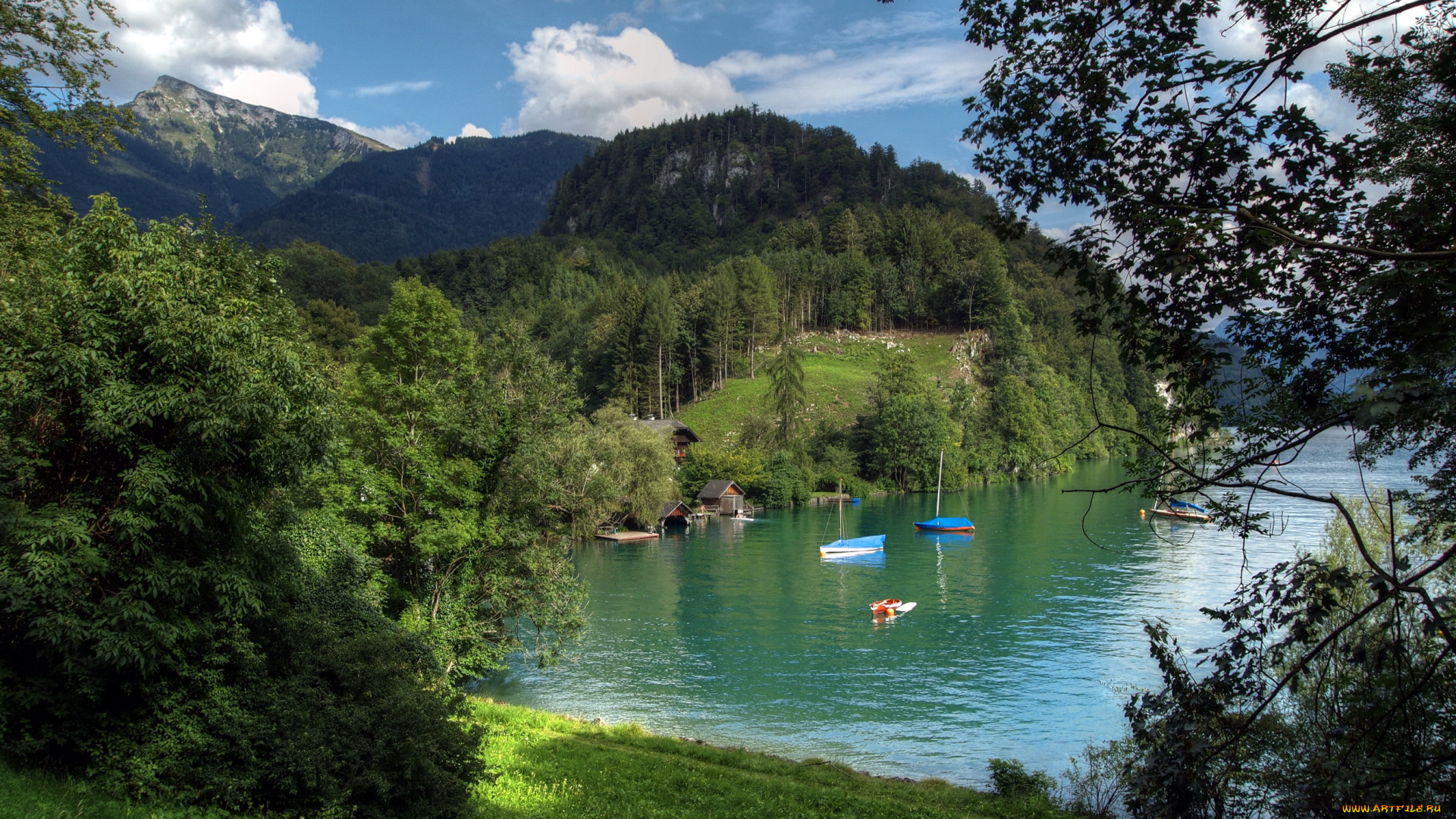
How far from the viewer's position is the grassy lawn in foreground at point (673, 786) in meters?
13.5

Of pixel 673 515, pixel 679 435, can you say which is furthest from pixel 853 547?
pixel 679 435

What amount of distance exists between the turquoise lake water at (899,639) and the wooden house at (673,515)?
5334mm

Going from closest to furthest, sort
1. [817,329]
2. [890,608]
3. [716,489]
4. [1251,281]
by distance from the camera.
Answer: [1251,281] → [890,608] → [716,489] → [817,329]

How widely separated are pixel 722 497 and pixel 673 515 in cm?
721

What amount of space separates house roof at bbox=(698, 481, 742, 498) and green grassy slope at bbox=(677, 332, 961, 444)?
1111 centimetres

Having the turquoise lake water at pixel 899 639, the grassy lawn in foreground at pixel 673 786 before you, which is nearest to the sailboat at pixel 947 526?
the turquoise lake water at pixel 899 639

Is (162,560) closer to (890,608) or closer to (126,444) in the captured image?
(126,444)

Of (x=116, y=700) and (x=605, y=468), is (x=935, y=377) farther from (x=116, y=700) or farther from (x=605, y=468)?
(x=116, y=700)

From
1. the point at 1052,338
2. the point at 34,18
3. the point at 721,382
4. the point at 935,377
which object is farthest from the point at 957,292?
the point at 34,18

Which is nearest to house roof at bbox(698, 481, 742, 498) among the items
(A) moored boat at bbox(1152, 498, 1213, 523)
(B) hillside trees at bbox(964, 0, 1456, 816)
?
(A) moored boat at bbox(1152, 498, 1213, 523)

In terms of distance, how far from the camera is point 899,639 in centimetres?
3152

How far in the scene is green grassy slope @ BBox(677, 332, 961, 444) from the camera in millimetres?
84625

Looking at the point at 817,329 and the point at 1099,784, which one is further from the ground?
the point at 817,329

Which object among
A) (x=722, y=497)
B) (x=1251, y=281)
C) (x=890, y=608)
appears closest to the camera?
(x=1251, y=281)
